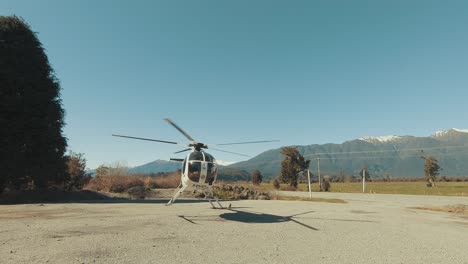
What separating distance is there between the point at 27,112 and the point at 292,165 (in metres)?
48.3

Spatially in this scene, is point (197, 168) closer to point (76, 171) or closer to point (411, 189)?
point (76, 171)

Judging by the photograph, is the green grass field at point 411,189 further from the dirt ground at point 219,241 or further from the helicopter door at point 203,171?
the dirt ground at point 219,241

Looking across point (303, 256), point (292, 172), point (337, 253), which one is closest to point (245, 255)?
point (303, 256)

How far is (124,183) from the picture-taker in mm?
35188

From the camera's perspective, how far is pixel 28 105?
24.5 meters

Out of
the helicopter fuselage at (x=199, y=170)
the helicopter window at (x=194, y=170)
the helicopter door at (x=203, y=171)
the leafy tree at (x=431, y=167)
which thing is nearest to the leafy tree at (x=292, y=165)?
the leafy tree at (x=431, y=167)

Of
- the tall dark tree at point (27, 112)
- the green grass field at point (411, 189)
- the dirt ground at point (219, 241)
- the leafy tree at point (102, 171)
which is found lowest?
the green grass field at point (411, 189)

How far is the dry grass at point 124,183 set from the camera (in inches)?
1350

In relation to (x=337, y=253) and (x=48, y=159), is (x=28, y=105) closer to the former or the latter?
(x=48, y=159)

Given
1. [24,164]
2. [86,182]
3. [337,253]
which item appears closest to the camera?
[337,253]

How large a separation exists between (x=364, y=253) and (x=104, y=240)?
8.15m

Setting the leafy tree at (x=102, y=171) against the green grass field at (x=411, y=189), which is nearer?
the leafy tree at (x=102, y=171)

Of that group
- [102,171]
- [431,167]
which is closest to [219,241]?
[102,171]

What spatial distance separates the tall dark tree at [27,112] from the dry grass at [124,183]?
7071mm
